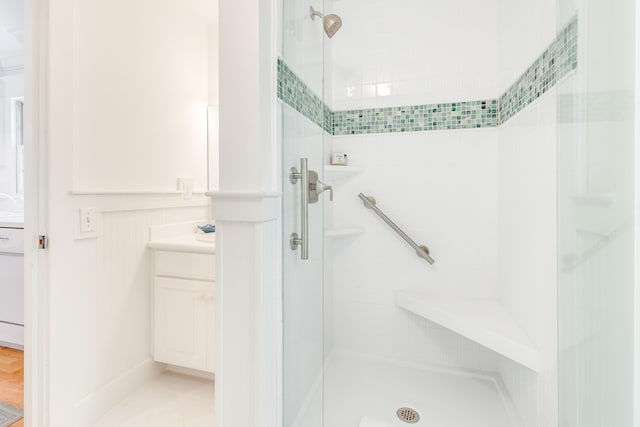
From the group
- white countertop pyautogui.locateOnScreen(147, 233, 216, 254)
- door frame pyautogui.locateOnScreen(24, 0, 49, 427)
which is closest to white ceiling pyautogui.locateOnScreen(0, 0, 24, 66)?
door frame pyautogui.locateOnScreen(24, 0, 49, 427)

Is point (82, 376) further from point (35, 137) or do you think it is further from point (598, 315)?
point (598, 315)

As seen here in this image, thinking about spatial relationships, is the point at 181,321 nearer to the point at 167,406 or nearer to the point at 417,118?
the point at 167,406

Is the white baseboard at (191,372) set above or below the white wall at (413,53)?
below

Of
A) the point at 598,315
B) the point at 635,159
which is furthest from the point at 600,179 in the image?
the point at 598,315

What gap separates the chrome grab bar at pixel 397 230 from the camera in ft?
6.36

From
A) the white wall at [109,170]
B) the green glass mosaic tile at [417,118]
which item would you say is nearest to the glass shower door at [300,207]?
the green glass mosaic tile at [417,118]

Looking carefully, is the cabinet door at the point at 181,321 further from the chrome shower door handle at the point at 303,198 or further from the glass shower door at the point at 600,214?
the glass shower door at the point at 600,214

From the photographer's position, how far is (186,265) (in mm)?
1759

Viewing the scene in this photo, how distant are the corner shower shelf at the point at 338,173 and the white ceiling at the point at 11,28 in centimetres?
222

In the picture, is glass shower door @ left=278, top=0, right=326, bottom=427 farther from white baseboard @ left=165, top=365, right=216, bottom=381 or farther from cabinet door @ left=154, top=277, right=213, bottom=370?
white baseboard @ left=165, top=365, right=216, bottom=381

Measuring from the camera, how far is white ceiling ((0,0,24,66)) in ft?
6.76

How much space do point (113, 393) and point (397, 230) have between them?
1741mm

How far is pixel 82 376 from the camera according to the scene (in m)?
1.47

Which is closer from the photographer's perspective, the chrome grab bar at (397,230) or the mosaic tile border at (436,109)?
the mosaic tile border at (436,109)
